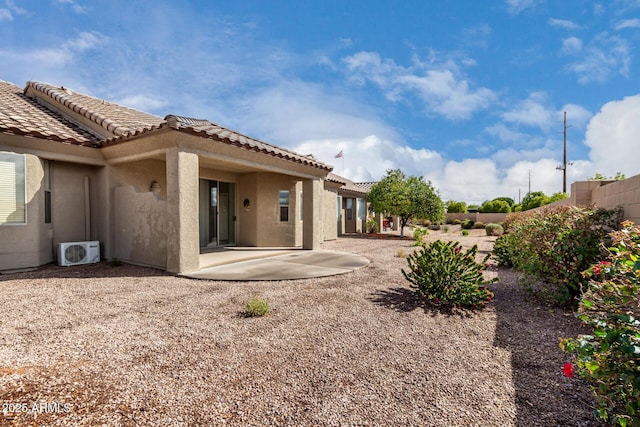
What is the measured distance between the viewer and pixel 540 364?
3.62 metres

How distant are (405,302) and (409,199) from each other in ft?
52.4

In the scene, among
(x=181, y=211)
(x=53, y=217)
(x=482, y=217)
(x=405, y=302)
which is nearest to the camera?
(x=405, y=302)

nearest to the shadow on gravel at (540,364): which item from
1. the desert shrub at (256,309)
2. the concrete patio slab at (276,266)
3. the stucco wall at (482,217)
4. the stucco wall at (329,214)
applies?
the desert shrub at (256,309)

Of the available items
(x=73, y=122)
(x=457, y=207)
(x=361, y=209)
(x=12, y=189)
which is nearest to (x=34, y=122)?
(x=73, y=122)

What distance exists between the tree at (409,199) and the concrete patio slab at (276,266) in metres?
10.4

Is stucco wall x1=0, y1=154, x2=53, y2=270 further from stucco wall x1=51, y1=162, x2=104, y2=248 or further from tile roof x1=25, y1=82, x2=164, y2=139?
tile roof x1=25, y1=82, x2=164, y2=139

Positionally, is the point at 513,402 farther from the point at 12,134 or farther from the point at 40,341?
the point at 12,134

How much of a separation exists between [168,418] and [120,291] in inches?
191

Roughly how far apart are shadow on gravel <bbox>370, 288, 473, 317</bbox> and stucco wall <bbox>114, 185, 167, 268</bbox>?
5.99m

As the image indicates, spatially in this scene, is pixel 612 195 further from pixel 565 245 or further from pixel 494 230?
pixel 494 230

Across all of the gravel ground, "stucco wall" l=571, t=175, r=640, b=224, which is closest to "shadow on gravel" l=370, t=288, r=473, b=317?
the gravel ground

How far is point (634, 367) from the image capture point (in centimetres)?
222

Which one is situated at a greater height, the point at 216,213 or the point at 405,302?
the point at 216,213

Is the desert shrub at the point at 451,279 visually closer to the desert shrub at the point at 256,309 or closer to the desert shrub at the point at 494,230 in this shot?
the desert shrub at the point at 256,309
